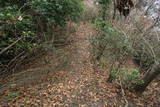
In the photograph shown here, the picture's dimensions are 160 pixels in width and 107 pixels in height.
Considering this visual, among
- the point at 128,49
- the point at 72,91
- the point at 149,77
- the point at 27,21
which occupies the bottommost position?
the point at 72,91

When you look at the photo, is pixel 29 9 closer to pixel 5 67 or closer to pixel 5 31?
pixel 5 31

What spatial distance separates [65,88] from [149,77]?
2.86 m

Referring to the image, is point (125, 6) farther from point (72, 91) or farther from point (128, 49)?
point (72, 91)

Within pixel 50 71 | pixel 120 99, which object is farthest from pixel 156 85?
pixel 50 71

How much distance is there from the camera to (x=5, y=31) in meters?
4.42

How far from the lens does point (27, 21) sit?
16.8 feet

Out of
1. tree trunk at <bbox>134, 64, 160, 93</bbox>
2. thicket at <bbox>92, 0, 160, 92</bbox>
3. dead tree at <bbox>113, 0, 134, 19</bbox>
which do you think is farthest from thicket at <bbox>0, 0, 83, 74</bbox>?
tree trunk at <bbox>134, 64, 160, 93</bbox>

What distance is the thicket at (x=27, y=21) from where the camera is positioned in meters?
4.26

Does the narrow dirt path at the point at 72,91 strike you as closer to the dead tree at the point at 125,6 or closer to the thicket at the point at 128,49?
the thicket at the point at 128,49

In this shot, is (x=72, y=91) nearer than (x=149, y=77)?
No

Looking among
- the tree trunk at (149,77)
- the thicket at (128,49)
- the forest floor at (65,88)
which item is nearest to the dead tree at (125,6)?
the thicket at (128,49)

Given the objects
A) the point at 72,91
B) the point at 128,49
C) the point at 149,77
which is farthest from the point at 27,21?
the point at 149,77

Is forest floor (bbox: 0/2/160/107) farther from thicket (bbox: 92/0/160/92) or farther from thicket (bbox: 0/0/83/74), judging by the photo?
thicket (bbox: 0/0/83/74)

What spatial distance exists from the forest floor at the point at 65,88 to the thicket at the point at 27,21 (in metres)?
0.87
